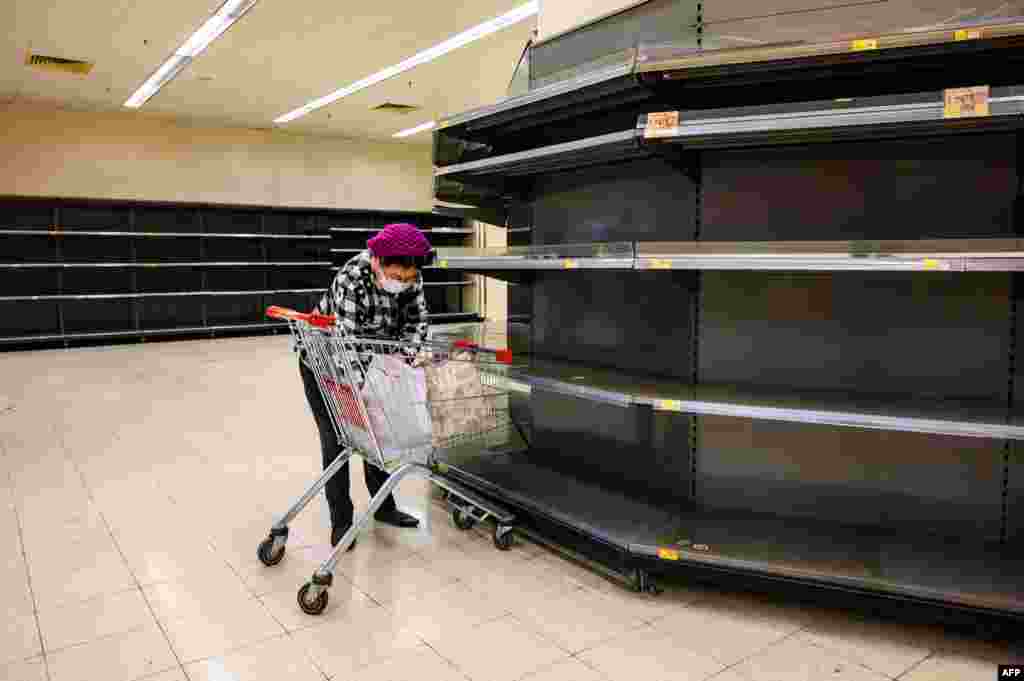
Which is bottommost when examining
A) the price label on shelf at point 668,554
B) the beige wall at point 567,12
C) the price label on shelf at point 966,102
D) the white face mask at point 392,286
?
the price label on shelf at point 668,554

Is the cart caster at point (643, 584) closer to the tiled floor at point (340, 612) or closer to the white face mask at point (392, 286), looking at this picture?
the tiled floor at point (340, 612)

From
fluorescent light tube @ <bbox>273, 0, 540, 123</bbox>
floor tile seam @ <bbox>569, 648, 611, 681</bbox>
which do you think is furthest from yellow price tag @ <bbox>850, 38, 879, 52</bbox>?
fluorescent light tube @ <bbox>273, 0, 540, 123</bbox>

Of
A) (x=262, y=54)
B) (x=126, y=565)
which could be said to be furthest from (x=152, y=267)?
(x=126, y=565)

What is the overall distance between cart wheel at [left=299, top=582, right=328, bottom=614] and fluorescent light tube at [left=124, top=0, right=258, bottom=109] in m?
5.97

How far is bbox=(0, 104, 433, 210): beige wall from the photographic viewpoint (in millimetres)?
10508

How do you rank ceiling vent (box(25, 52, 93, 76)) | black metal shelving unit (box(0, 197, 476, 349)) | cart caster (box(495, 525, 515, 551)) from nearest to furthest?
cart caster (box(495, 525, 515, 551)), ceiling vent (box(25, 52, 93, 76)), black metal shelving unit (box(0, 197, 476, 349))

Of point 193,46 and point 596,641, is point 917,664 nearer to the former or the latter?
point 596,641

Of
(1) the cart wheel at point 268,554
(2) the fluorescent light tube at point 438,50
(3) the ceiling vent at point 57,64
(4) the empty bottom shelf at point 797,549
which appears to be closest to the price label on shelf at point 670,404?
(4) the empty bottom shelf at point 797,549

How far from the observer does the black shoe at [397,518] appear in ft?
10.6

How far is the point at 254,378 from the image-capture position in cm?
756

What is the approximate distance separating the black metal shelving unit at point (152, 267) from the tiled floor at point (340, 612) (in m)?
7.30

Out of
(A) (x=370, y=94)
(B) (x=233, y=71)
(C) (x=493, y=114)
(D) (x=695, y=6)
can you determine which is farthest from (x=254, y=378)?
(D) (x=695, y=6)

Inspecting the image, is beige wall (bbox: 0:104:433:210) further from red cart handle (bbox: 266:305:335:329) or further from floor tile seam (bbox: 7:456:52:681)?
red cart handle (bbox: 266:305:335:329)

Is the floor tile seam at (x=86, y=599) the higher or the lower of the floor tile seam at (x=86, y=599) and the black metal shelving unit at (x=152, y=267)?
the lower
